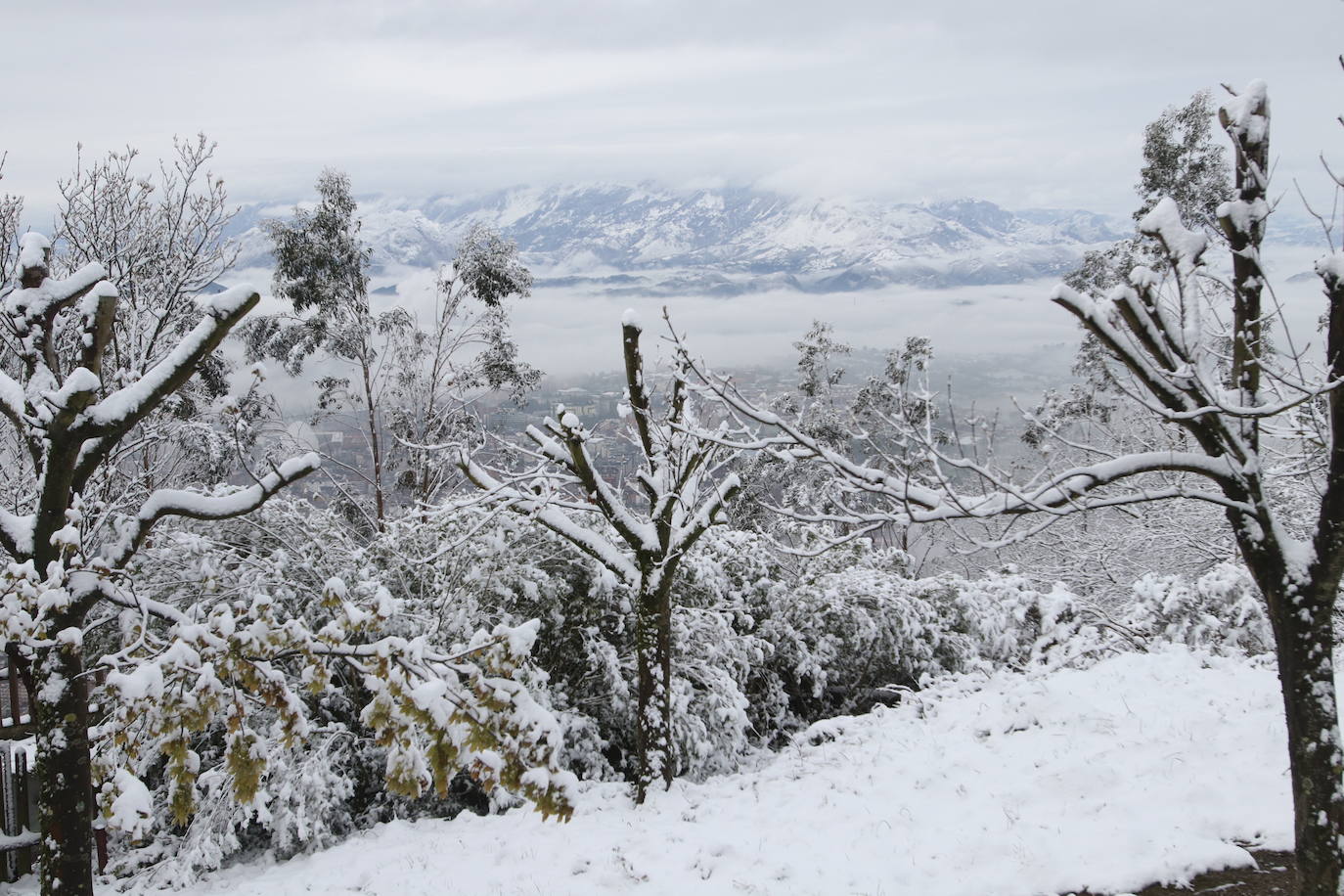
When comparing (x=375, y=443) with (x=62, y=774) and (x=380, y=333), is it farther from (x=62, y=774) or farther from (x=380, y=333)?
(x=62, y=774)

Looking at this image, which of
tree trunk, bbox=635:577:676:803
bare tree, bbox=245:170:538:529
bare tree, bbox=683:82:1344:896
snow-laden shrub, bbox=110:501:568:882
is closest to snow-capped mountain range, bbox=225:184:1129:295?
bare tree, bbox=245:170:538:529

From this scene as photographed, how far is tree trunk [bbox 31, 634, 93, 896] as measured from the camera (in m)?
3.18

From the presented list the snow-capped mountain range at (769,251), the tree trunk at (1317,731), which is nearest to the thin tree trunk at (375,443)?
the snow-capped mountain range at (769,251)

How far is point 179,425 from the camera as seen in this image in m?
10.2

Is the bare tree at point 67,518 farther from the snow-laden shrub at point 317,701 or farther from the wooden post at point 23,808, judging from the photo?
the wooden post at point 23,808

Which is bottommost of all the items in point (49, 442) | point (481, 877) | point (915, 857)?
point (481, 877)

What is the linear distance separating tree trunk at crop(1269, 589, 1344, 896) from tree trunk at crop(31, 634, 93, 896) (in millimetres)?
4816

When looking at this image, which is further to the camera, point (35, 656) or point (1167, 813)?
point (1167, 813)

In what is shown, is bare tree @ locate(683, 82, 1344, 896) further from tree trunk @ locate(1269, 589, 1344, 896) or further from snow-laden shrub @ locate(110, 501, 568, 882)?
snow-laden shrub @ locate(110, 501, 568, 882)

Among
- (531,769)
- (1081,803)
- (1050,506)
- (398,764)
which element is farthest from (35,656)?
(1081,803)

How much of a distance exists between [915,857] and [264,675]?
12.6ft

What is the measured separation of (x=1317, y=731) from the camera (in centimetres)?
320

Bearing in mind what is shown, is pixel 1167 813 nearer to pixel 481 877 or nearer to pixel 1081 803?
pixel 1081 803

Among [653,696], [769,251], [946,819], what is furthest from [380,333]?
[769,251]
